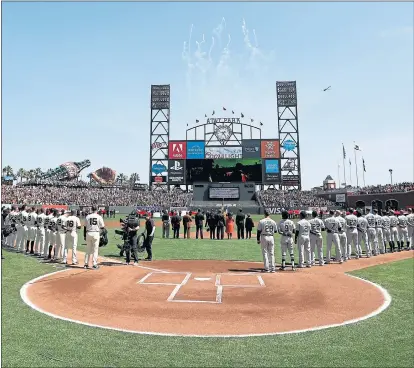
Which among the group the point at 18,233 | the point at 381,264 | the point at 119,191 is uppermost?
the point at 119,191

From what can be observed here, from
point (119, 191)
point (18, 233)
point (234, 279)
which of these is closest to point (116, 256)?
point (18, 233)

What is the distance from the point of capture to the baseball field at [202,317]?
198 inches

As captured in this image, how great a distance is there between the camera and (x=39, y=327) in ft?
20.1

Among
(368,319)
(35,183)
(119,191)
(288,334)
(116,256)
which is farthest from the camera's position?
(35,183)

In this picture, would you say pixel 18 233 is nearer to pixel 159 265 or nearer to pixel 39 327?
pixel 159 265

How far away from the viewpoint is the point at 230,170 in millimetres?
65312

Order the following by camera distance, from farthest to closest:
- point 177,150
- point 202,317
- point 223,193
A: point 177,150, point 223,193, point 202,317

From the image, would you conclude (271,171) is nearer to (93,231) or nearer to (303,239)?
(303,239)

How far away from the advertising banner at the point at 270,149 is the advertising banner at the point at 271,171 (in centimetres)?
122

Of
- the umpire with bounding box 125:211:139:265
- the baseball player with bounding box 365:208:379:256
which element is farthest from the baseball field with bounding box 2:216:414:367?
the baseball player with bounding box 365:208:379:256

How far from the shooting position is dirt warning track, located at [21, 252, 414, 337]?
6.57 m

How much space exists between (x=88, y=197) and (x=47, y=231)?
4939cm

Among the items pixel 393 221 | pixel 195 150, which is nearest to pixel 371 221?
pixel 393 221

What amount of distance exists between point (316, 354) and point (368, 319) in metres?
2.40
